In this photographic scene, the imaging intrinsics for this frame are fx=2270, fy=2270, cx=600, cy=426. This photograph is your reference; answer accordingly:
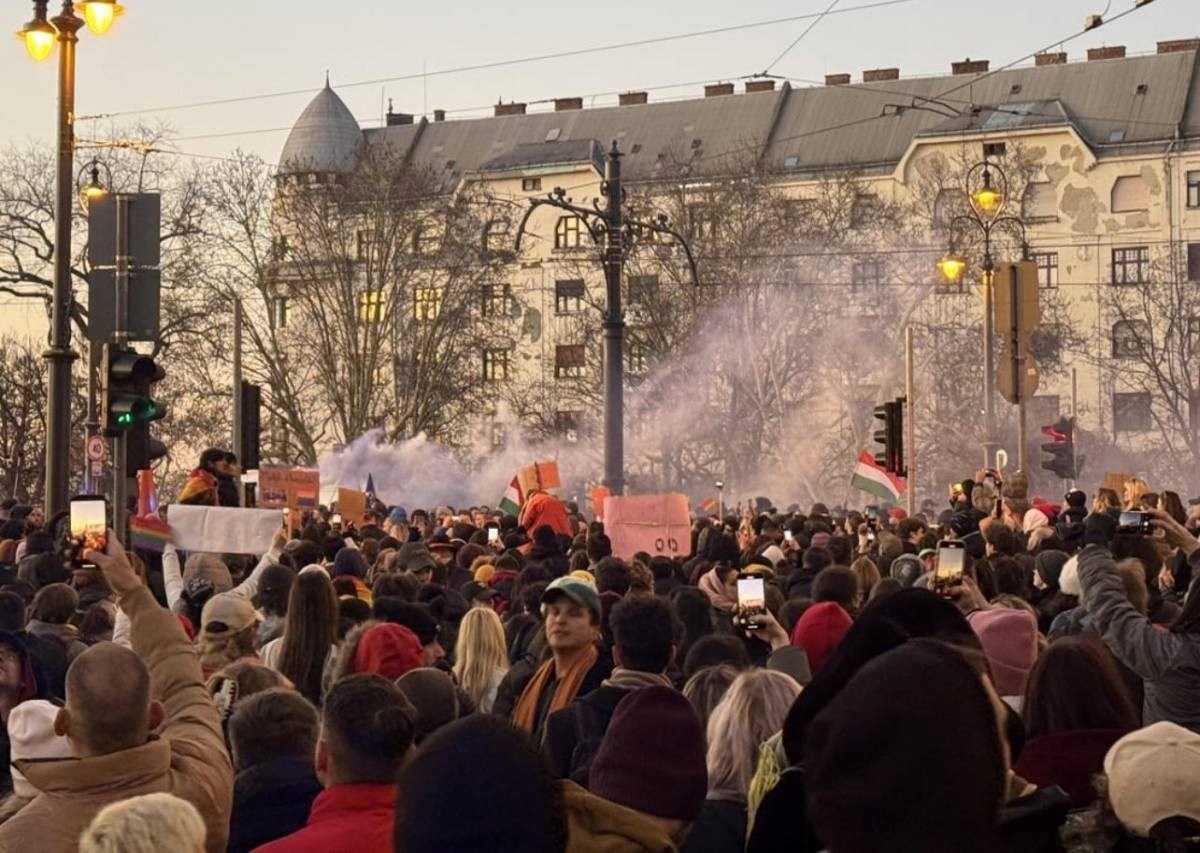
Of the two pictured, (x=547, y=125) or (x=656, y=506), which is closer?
(x=656, y=506)

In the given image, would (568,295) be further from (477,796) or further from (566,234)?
(477,796)

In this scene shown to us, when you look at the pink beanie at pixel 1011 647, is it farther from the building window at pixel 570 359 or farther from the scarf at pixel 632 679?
the building window at pixel 570 359

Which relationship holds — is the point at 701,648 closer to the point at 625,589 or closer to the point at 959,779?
the point at 625,589

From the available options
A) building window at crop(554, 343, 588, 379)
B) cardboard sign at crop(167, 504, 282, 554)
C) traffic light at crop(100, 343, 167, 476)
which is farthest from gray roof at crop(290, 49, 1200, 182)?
cardboard sign at crop(167, 504, 282, 554)

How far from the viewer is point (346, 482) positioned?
5581cm

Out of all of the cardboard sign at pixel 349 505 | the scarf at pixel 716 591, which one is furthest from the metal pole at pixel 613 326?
the scarf at pixel 716 591

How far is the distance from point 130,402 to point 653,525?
5737mm

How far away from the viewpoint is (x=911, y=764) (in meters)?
3.16

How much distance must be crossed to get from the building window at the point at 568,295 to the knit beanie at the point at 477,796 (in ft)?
249

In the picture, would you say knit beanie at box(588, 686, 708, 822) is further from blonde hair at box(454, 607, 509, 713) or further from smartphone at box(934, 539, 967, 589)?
blonde hair at box(454, 607, 509, 713)

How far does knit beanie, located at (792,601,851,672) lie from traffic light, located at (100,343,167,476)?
5.76m

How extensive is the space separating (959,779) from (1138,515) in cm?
591

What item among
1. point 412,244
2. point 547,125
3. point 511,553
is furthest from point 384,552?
point 547,125

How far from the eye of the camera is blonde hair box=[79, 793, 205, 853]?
4297 mm
